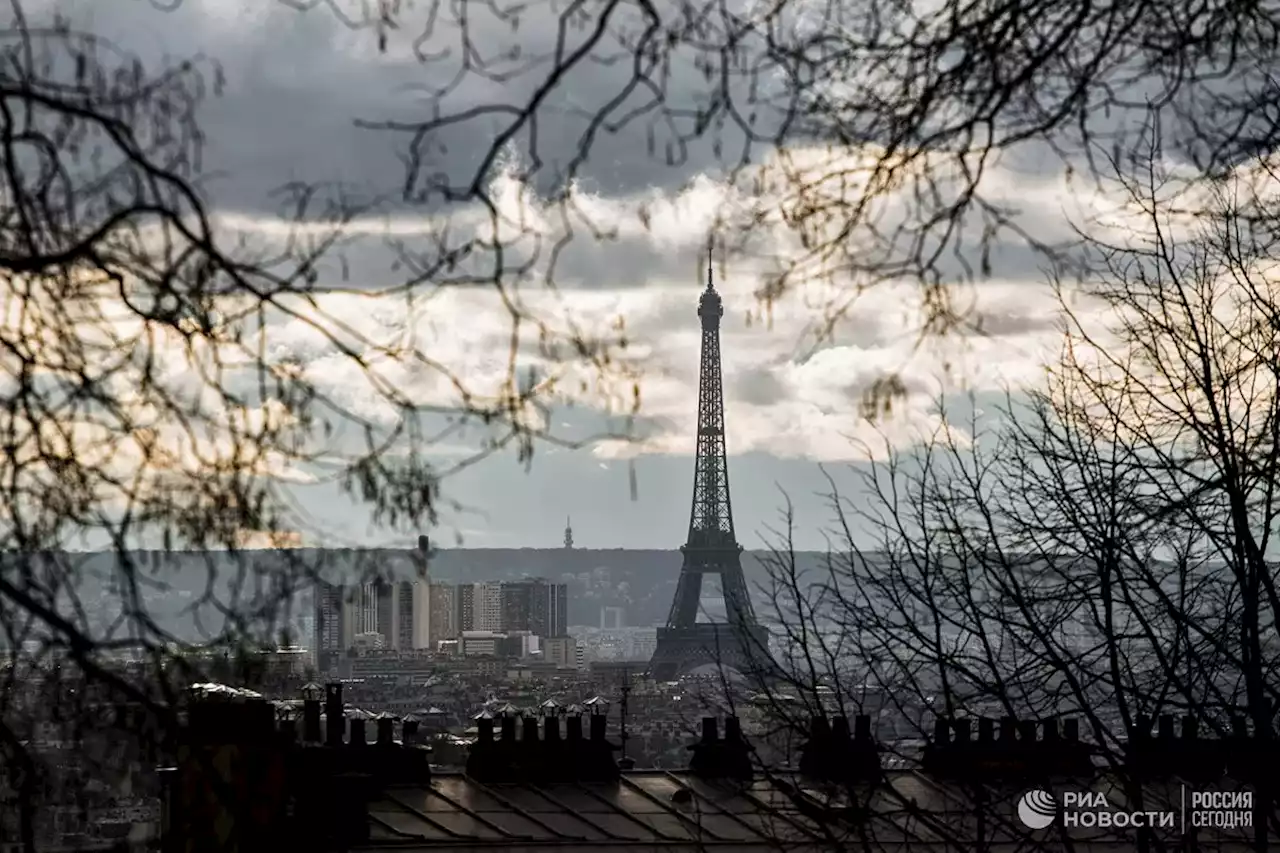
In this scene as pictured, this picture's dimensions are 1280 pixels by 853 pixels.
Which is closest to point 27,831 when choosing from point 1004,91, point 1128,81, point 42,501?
point 42,501

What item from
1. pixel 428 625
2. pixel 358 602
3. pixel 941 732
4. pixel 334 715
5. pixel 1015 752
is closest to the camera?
pixel 358 602

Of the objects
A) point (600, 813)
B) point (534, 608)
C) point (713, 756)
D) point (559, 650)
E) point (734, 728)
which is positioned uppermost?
point (534, 608)

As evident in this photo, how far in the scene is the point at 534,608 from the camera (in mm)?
61094

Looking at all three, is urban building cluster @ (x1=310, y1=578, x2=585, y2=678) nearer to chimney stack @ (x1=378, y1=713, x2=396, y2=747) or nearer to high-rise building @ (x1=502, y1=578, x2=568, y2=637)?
high-rise building @ (x1=502, y1=578, x2=568, y2=637)

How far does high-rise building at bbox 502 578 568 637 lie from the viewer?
53897 millimetres

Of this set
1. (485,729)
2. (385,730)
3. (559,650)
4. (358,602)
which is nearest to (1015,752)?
(485,729)

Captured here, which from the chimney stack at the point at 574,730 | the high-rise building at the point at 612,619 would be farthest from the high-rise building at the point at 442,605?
the high-rise building at the point at 612,619

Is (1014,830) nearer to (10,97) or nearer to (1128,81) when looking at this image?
(1128,81)

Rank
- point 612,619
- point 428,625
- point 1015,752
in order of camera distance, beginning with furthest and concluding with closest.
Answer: point 612,619 < point 1015,752 < point 428,625
